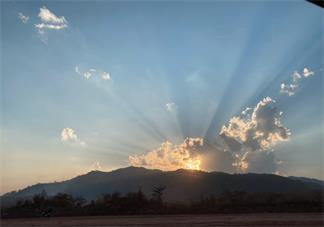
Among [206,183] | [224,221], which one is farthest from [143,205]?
[206,183]

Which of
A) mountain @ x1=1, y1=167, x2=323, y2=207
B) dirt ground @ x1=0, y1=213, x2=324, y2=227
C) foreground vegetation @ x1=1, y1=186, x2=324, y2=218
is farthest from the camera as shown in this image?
mountain @ x1=1, y1=167, x2=323, y2=207

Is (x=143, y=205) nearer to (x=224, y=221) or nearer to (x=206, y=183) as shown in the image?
(x=224, y=221)

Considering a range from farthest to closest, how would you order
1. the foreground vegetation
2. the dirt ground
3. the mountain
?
1. the mountain
2. the foreground vegetation
3. the dirt ground

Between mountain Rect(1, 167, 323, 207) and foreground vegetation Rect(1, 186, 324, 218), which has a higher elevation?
mountain Rect(1, 167, 323, 207)

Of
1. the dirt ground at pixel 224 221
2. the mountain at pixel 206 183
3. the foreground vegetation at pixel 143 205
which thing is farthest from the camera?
the mountain at pixel 206 183

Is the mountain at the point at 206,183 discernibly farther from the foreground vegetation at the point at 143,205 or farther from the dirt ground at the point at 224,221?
the dirt ground at the point at 224,221

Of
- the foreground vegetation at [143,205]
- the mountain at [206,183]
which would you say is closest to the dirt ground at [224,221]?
the foreground vegetation at [143,205]

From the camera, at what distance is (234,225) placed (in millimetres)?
22141

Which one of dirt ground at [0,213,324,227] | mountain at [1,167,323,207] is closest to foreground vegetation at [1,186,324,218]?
dirt ground at [0,213,324,227]

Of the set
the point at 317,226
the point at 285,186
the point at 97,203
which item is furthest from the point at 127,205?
the point at 285,186

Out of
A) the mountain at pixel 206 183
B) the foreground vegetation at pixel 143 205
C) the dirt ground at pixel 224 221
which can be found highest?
the mountain at pixel 206 183

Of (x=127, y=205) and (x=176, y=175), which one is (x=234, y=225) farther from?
(x=176, y=175)

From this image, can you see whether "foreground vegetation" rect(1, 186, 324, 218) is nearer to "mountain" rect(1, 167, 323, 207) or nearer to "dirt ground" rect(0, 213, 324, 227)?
"dirt ground" rect(0, 213, 324, 227)

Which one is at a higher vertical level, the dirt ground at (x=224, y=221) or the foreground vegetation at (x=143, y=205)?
the foreground vegetation at (x=143, y=205)
